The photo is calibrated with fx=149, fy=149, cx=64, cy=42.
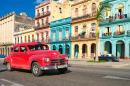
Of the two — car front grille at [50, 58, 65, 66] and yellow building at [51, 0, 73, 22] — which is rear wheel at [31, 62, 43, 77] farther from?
yellow building at [51, 0, 73, 22]

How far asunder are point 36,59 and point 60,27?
31260 millimetres

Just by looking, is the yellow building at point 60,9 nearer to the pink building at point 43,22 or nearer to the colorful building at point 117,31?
the pink building at point 43,22

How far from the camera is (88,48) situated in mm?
32531

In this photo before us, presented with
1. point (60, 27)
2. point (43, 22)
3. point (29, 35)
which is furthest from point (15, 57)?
point (29, 35)

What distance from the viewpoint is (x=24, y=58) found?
8.97 metres

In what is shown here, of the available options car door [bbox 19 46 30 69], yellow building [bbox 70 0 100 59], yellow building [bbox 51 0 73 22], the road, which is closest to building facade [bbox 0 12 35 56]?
yellow building [bbox 51 0 73 22]

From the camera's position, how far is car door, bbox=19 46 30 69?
8781mm

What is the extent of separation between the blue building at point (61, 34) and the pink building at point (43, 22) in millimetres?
1971

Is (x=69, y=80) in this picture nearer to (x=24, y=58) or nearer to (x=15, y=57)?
(x=24, y=58)

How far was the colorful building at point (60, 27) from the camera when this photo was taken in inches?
1469

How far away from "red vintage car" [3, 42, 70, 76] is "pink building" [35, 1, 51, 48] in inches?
1270

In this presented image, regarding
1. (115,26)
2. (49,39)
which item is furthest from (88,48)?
(49,39)

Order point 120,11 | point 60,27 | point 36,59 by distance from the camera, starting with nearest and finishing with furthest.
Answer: point 36,59 → point 120,11 → point 60,27

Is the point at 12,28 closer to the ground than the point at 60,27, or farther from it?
farther from it
